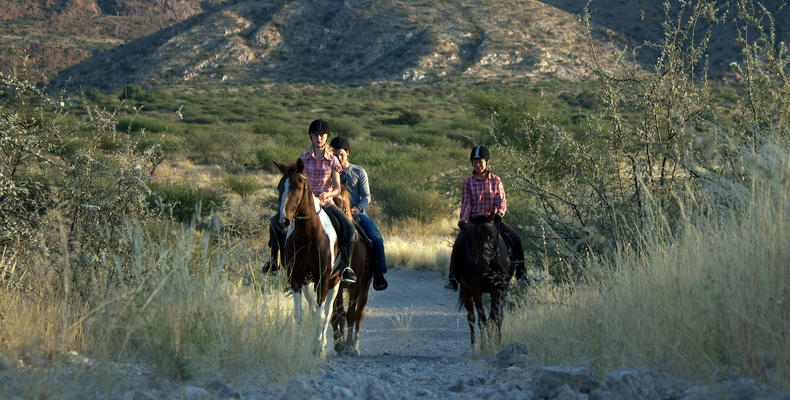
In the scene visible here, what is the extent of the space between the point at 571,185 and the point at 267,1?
7605 centimetres

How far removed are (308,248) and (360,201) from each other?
1863 millimetres

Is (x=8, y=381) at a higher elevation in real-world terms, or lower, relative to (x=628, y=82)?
lower

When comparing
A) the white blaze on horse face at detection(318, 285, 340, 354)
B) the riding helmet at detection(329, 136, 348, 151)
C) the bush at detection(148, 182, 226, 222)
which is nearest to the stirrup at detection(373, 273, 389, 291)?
the white blaze on horse face at detection(318, 285, 340, 354)

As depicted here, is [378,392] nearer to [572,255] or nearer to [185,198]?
[572,255]

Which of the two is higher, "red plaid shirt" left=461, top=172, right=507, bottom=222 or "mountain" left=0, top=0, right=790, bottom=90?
"mountain" left=0, top=0, right=790, bottom=90

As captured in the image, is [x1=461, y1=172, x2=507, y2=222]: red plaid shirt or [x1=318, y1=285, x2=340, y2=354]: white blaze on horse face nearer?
[x1=318, y1=285, x2=340, y2=354]: white blaze on horse face

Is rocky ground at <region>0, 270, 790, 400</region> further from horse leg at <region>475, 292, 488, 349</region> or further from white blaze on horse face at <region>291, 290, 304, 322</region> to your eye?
white blaze on horse face at <region>291, 290, 304, 322</region>

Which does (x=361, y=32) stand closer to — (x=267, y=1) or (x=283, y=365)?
(x=267, y=1)

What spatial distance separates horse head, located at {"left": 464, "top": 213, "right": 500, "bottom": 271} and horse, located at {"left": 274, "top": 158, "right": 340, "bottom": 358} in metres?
1.66

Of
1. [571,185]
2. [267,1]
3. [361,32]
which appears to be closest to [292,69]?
[361,32]

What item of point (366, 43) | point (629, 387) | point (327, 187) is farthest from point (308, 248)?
point (366, 43)

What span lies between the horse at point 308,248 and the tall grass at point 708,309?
2522 millimetres

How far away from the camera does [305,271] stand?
6508mm

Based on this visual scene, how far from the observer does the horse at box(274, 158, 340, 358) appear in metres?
6.18
